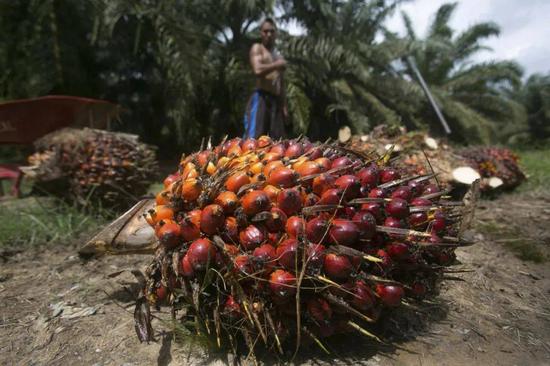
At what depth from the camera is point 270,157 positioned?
164 centimetres

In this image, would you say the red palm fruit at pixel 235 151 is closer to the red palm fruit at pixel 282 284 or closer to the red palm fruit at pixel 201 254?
the red palm fruit at pixel 201 254

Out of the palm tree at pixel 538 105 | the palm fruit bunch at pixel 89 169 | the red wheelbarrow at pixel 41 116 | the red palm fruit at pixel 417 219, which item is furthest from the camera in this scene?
the palm tree at pixel 538 105

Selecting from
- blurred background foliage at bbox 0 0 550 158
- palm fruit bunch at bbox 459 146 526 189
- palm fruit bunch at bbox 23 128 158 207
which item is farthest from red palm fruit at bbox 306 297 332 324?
blurred background foliage at bbox 0 0 550 158

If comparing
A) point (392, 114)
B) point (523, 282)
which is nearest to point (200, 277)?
point (523, 282)

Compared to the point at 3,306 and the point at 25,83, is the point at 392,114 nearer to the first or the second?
the point at 25,83

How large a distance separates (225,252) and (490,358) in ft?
3.58

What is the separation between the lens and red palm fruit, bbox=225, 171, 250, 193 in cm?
150

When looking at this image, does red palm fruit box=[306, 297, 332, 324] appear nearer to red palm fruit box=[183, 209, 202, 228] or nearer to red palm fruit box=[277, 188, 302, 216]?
red palm fruit box=[277, 188, 302, 216]

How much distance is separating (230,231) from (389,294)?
590mm

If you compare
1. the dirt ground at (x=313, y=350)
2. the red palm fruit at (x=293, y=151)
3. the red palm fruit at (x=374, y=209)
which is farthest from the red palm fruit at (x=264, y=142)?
the dirt ground at (x=313, y=350)

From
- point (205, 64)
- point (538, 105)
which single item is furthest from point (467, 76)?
point (205, 64)

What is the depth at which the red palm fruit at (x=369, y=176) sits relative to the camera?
5.13ft

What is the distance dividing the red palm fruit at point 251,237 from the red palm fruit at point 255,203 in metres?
0.05

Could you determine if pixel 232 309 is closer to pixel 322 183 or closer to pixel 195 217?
pixel 195 217
